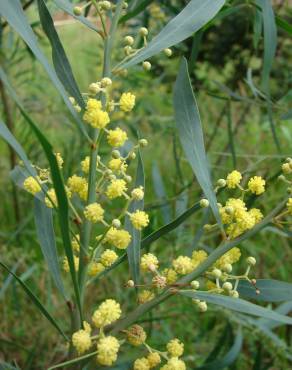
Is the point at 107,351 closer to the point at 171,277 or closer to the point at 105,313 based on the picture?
the point at 105,313

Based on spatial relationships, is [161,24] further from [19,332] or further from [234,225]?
[234,225]

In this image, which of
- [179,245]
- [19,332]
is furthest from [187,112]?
[19,332]

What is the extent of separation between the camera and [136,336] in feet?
2.39

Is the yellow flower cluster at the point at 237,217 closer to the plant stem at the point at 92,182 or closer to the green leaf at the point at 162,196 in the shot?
the plant stem at the point at 92,182

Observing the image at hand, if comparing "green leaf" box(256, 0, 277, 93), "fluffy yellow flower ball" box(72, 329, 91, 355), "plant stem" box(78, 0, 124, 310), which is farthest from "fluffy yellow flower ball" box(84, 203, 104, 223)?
"green leaf" box(256, 0, 277, 93)

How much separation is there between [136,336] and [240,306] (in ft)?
0.47

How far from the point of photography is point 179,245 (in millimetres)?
1709

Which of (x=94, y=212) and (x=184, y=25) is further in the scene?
(x=184, y=25)

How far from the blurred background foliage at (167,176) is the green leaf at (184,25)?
0.20 m

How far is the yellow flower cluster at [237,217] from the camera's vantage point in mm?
721

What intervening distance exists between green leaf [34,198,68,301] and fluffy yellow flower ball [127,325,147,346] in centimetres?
12

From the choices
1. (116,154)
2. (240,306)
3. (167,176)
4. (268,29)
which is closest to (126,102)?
(116,154)

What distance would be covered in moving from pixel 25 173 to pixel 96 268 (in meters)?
0.17

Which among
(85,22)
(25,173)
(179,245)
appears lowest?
(179,245)
